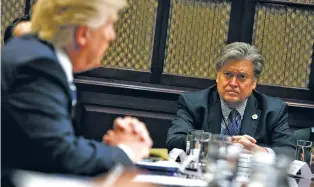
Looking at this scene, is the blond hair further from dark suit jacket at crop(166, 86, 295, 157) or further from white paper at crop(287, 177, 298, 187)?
dark suit jacket at crop(166, 86, 295, 157)

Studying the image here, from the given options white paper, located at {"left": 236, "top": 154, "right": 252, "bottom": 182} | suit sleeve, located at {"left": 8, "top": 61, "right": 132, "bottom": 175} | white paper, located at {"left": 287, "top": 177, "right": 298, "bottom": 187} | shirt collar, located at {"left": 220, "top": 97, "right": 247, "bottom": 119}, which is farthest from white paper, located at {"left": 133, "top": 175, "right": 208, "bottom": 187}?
shirt collar, located at {"left": 220, "top": 97, "right": 247, "bottom": 119}

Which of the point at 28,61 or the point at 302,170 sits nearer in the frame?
the point at 28,61

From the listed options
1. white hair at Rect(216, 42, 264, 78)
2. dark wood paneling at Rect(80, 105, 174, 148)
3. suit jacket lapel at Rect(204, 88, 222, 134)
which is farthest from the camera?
dark wood paneling at Rect(80, 105, 174, 148)

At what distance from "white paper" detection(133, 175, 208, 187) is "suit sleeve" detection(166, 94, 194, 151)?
2.00 meters

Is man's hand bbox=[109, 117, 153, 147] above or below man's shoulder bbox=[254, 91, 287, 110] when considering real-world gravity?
above

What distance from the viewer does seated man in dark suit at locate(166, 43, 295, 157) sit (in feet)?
17.7

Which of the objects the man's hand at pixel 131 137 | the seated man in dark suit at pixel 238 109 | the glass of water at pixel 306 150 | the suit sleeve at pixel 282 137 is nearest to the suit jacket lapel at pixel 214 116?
the seated man in dark suit at pixel 238 109

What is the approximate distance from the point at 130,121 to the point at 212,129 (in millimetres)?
2659

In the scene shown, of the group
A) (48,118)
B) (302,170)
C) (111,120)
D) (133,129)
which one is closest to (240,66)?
(302,170)

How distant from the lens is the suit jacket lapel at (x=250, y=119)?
17.7 feet

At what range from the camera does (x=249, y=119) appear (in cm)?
542

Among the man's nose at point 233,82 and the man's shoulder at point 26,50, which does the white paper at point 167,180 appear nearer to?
the man's shoulder at point 26,50

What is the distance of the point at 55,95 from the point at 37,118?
4.3 inches

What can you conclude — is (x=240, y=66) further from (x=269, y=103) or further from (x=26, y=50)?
(x=26, y=50)
